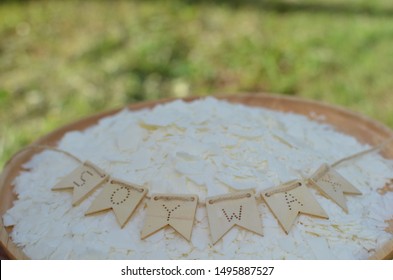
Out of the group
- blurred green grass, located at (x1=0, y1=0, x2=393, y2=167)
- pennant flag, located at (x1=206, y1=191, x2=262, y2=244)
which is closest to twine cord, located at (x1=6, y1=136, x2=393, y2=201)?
pennant flag, located at (x1=206, y1=191, x2=262, y2=244)

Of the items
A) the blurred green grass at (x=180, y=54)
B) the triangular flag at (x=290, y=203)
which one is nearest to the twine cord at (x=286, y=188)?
the triangular flag at (x=290, y=203)

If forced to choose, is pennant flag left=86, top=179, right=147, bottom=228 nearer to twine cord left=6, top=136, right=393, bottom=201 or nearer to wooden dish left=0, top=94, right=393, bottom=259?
twine cord left=6, top=136, right=393, bottom=201

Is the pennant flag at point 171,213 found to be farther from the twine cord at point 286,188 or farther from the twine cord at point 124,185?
the twine cord at point 286,188

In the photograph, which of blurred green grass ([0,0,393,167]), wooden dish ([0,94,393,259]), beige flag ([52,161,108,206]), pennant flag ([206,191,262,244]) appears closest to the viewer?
pennant flag ([206,191,262,244])

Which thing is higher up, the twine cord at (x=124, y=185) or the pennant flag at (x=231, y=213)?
the twine cord at (x=124, y=185)

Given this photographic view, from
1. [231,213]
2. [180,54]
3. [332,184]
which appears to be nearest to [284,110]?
[332,184]
